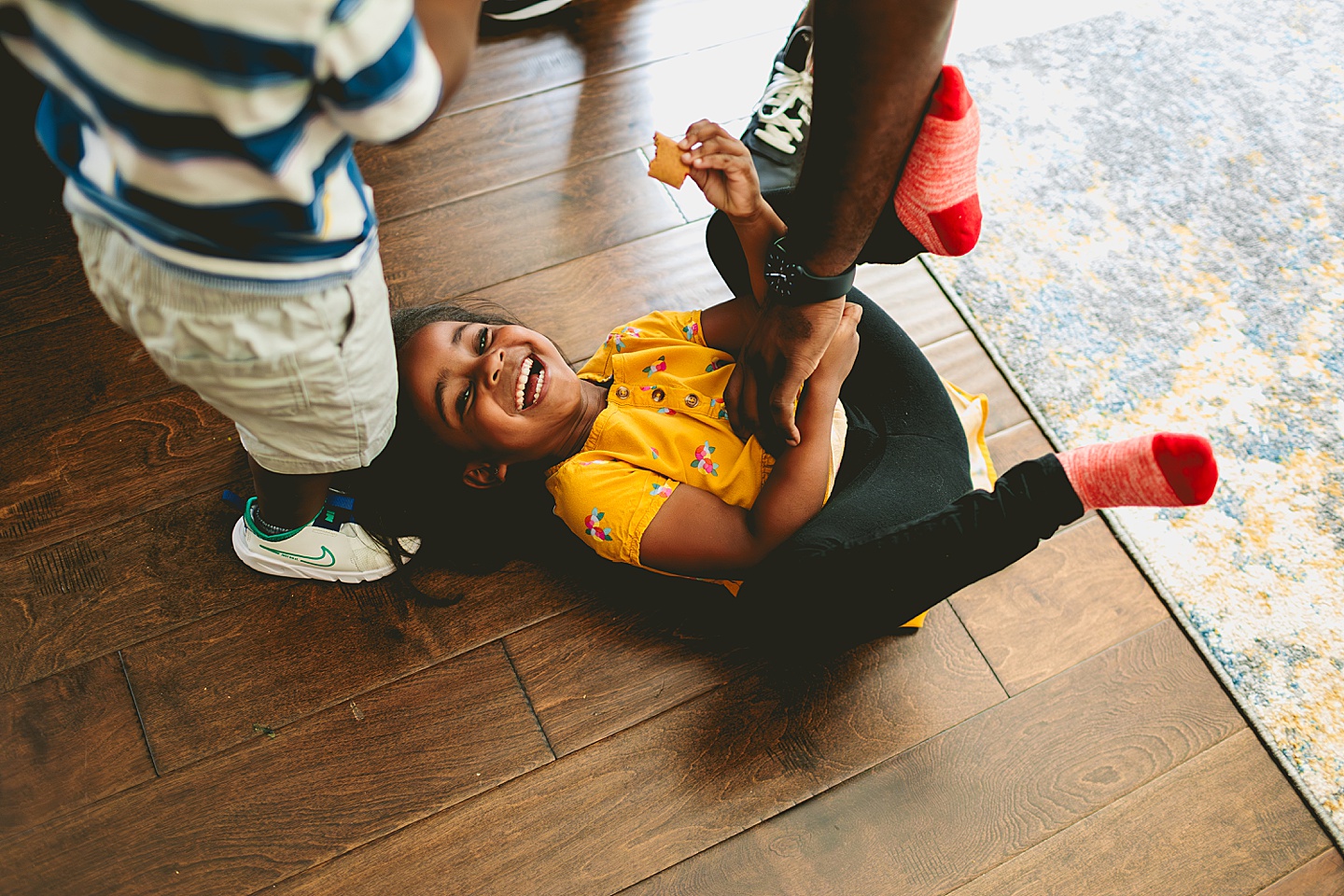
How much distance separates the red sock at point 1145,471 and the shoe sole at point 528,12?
127cm

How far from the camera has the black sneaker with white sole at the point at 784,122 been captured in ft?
4.66

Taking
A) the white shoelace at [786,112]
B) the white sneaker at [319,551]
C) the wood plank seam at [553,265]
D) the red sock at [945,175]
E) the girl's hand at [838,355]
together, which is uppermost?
the red sock at [945,175]

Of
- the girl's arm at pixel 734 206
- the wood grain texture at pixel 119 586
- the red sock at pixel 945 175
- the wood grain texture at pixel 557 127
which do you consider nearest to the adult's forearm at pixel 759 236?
the girl's arm at pixel 734 206

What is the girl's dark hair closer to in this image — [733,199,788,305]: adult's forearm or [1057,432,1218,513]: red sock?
[733,199,788,305]: adult's forearm

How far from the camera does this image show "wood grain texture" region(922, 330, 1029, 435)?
4.29 feet

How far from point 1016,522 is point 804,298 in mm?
325

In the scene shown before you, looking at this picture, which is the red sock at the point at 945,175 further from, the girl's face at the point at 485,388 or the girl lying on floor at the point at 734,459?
the girl's face at the point at 485,388

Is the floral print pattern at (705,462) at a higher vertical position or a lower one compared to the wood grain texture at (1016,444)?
higher

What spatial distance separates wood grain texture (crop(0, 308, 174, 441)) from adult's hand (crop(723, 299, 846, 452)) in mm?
849

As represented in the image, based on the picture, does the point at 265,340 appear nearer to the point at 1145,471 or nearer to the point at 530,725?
the point at 530,725

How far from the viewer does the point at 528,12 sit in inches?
65.7

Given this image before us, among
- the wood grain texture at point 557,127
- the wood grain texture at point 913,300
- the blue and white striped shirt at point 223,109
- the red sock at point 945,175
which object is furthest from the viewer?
the wood grain texture at point 557,127

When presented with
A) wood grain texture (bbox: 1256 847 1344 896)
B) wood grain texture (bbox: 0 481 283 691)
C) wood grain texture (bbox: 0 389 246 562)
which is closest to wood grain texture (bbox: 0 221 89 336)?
wood grain texture (bbox: 0 389 246 562)

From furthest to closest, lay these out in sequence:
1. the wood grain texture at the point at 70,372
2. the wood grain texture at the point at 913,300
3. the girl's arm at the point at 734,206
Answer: the wood grain texture at the point at 913,300 → the wood grain texture at the point at 70,372 → the girl's arm at the point at 734,206
